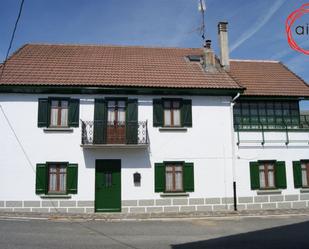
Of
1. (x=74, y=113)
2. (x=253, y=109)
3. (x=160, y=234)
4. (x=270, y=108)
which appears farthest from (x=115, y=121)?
(x=270, y=108)

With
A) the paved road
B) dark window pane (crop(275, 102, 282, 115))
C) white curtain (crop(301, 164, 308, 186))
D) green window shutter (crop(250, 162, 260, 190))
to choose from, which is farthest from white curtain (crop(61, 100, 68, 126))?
white curtain (crop(301, 164, 308, 186))

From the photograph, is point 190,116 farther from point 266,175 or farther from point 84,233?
point 84,233

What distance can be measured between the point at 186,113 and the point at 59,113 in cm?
629

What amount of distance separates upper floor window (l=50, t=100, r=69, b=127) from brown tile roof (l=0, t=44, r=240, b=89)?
0.98 metres

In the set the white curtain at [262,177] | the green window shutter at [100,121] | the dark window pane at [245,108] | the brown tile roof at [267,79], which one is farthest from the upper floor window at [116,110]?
the white curtain at [262,177]

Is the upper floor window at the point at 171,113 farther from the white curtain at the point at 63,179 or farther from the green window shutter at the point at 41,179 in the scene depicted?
the green window shutter at the point at 41,179

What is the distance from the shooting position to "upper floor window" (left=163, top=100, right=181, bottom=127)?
16.0 meters

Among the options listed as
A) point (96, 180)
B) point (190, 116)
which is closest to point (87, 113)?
point (96, 180)

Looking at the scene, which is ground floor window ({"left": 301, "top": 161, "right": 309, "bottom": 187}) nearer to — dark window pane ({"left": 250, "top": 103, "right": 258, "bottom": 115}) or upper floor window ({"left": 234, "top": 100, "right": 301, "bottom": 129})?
upper floor window ({"left": 234, "top": 100, "right": 301, "bottom": 129})

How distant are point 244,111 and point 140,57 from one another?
698cm

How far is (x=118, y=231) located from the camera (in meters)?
10.6

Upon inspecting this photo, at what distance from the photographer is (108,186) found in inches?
595

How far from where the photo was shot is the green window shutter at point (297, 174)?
16219 mm

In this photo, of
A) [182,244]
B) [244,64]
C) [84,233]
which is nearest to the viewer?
[182,244]
